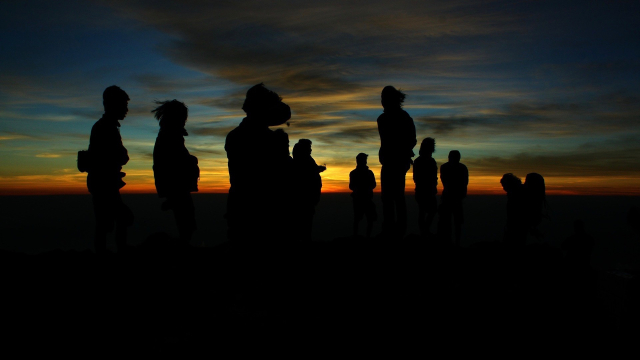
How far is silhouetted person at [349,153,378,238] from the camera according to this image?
1066cm

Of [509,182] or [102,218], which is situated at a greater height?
[509,182]

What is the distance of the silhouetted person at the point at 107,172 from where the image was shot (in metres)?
5.53

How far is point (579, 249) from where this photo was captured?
7633 mm

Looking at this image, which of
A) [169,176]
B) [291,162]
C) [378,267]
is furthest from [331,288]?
[169,176]

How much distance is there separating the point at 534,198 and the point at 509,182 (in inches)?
22.1

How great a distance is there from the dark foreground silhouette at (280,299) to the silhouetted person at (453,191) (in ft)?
6.92

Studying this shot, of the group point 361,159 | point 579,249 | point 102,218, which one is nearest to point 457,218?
point 579,249

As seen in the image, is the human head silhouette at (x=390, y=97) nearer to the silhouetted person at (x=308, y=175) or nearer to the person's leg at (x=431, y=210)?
the silhouetted person at (x=308, y=175)

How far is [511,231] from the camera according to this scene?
796cm

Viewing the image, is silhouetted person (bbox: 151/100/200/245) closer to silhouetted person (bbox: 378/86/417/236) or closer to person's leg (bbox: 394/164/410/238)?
silhouetted person (bbox: 378/86/417/236)

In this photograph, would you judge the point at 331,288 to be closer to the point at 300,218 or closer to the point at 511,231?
the point at 300,218

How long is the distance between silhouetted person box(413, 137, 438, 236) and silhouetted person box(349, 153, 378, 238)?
69.7 inches

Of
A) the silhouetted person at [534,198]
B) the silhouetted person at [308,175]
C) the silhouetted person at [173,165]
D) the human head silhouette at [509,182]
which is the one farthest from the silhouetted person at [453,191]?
the silhouetted person at [173,165]

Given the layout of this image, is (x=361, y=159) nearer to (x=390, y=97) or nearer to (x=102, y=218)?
(x=390, y=97)
